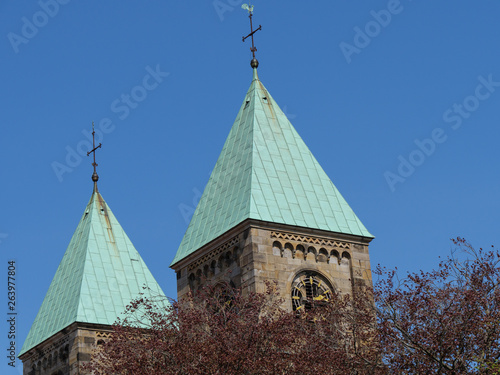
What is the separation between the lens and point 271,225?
42.0 meters

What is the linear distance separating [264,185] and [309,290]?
4.27 metres

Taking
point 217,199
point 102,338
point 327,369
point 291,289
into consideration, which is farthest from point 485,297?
point 102,338

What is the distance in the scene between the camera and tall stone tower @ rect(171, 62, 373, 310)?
41.6 meters

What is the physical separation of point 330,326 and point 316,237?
23.8ft

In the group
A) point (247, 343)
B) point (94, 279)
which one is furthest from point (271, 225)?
point (94, 279)

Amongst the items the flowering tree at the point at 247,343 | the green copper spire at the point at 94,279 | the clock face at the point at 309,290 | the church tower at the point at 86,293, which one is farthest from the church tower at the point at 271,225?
the green copper spire at the point at 94,279

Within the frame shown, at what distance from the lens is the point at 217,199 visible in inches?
1766

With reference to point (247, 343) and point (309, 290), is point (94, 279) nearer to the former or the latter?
point (309, 290)

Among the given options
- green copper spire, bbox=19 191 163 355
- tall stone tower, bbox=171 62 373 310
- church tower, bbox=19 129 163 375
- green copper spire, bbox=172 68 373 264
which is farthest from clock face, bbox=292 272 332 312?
green copper spire, bbox=19 191 163 355

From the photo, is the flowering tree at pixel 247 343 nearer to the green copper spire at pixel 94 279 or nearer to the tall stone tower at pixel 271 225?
the tall stone tower at pixel 271 225

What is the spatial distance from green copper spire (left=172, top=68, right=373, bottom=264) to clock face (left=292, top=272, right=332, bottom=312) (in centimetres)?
191

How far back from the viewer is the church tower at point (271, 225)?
4159 centimetres

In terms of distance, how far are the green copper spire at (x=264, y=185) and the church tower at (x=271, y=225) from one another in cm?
5

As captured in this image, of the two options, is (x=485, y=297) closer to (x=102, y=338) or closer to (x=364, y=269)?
(x=364, y=269)
